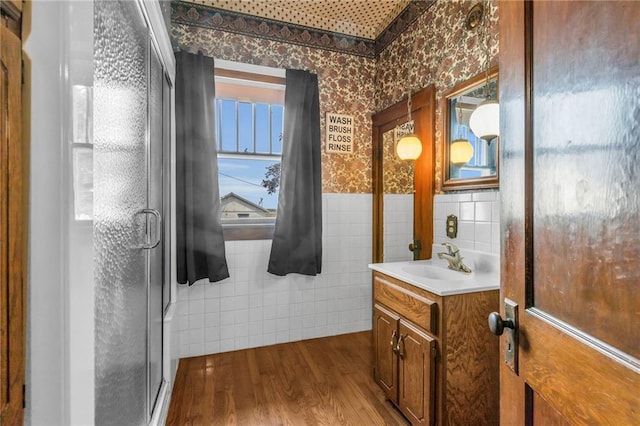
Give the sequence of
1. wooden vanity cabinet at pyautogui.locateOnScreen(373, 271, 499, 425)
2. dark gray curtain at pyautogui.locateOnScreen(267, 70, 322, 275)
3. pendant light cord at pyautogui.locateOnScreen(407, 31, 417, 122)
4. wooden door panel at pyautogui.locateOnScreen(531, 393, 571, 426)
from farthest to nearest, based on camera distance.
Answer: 1. dark gray curtain at pyautogui.locateOnScreen(267, 70, 322, 275)
2. pendant light cord at pyautogui.locateOnScreen(407, 31, 417, 122)
3. wooden vanity cabinet at pyautogui.locateOnScreen(373, 271, 499, 425)
4. wooden door panel at pyautogui.locateOnScreen(531, 393, 571, 426)

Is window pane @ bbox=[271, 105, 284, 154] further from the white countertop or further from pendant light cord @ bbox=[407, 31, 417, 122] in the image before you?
the white countertop

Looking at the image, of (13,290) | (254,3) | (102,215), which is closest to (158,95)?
(102,215)

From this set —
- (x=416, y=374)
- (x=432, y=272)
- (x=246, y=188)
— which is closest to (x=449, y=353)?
(x=416, y=374)

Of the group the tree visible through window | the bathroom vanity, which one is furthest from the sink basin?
the tree visible through window

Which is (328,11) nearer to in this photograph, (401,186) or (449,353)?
(401,186)

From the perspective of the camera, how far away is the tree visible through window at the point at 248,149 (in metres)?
2.56

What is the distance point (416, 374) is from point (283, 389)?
0.93 meters

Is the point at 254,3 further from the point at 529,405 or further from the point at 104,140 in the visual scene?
the point at 529,405

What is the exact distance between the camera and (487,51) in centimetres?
173

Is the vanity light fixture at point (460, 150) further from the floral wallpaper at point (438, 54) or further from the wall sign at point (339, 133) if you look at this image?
the wall sign at point (339, 133)

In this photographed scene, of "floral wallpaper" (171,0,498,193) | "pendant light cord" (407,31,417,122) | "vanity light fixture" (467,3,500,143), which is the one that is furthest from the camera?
"pendant light cord" (407,31,417,122)

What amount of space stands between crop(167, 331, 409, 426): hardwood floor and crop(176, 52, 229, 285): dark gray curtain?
27.5 inches

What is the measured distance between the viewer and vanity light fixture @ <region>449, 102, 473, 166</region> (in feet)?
6.26

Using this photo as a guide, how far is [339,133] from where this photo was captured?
2740 millimetres
